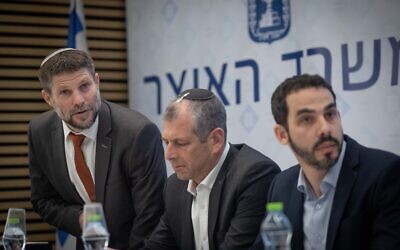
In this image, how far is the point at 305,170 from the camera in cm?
300

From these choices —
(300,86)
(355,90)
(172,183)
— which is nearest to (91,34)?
(355,90)

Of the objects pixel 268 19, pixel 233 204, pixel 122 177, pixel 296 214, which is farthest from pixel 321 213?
pixel 268 19

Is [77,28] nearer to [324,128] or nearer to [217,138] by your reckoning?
[217,138]

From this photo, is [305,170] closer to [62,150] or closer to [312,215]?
[312,215]

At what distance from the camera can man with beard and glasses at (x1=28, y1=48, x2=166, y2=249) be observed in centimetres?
383

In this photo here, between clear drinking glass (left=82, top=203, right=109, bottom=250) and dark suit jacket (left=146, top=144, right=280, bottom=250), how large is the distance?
0.60m

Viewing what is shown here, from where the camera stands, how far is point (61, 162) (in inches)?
159

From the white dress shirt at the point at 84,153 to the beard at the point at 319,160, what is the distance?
4.48 feet

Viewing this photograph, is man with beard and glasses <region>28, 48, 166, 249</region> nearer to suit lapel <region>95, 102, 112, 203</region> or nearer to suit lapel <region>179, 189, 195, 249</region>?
suit lapel <region>95, 102, 112, 203</region>

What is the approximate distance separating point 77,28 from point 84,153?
311 cm

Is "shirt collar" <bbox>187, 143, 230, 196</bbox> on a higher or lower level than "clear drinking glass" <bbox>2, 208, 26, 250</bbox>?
higher

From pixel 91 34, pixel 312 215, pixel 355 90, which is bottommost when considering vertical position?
pixel 312 215

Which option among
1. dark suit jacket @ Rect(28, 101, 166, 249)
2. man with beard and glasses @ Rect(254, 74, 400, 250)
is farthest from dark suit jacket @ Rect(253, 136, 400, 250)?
dark suit jacket @ Rect(28, 101, 166, 249)

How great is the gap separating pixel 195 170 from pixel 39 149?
A: 1107 millimetres
